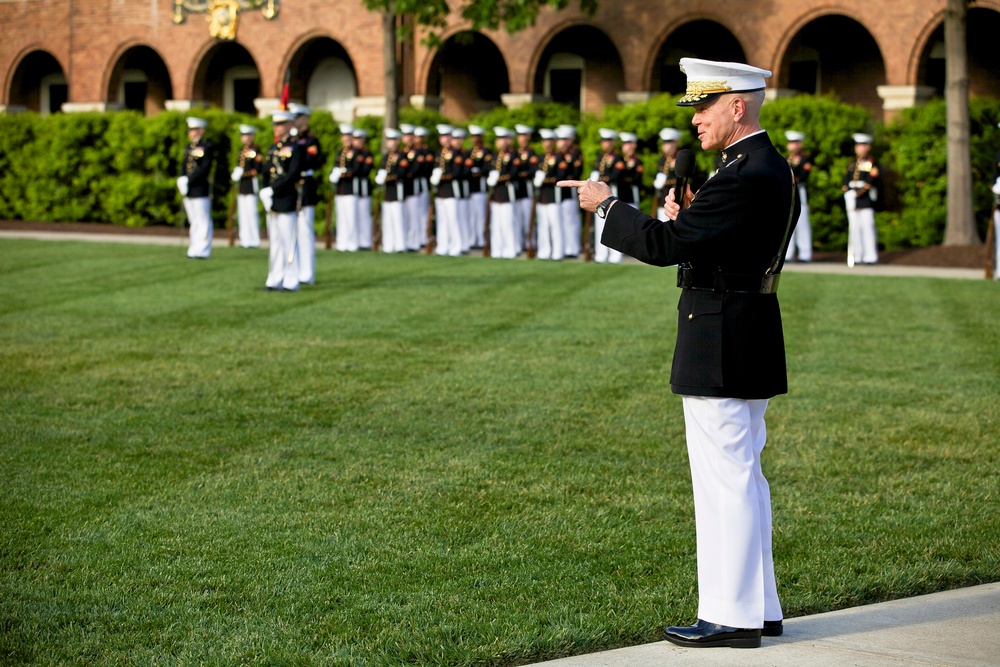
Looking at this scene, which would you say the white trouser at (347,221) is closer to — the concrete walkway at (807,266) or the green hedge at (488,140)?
the concrete walkway at (807,266)

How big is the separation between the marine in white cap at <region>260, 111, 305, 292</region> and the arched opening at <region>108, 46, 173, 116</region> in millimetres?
23070

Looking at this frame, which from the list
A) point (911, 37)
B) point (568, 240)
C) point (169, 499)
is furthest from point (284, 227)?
point (911, 37)

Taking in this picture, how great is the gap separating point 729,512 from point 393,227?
20.9m

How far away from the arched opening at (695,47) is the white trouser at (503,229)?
24.8 ft

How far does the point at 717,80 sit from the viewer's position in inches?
179

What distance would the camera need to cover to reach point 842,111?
2434 cm

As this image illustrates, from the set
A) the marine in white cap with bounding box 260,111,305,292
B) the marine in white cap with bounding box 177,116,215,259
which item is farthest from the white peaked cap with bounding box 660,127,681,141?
the marine in white cap with bounding box 260,111,305,292

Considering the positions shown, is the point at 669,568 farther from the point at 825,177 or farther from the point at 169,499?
the point at 825,177

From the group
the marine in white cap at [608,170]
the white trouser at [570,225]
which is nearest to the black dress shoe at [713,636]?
the marine in white cap at [608,170]

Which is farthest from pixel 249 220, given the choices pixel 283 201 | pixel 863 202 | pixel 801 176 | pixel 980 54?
pixel 980 54

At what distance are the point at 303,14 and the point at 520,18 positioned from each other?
28.6 feet

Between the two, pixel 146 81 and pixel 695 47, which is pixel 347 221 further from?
pixel 146 81

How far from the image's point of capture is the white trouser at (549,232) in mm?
23766

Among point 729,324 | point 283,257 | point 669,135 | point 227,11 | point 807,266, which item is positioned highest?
point 227,11
